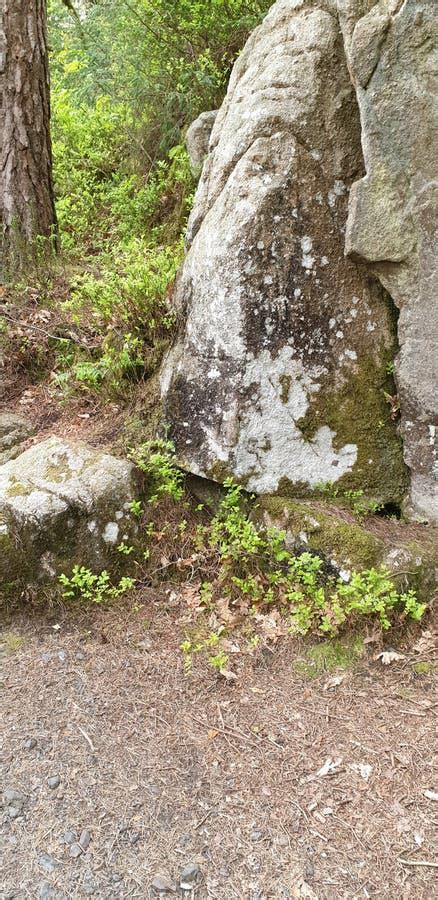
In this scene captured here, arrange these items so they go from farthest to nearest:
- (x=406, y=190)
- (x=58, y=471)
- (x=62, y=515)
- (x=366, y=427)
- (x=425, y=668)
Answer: (x=58, y=471) < (x=366, y=427) < (x=62, y=515) < (x=406, y=190) < (x=425, y=668)

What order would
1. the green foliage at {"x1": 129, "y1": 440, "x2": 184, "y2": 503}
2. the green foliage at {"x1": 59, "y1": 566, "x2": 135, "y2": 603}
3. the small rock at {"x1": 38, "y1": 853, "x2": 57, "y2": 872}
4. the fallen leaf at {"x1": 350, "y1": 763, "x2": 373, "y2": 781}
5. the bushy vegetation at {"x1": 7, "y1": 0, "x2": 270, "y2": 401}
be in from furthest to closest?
the bushy vegetation at {"x1": 7, "y1": 0, "x2": 270, "y2": 401} < the green foliage at {"x1": 129, "y1": 440, "x2": 184, "y2": 503} < the green foliage at {"x1": 59, "y1": 566, "x2": 135, "y2": 603} < the fallen leaf at {"x1": 350, "y1": 763, "x2": 373, "y2": 781} < the small rock at {"x1": 38, "y1": 853, "x2": 57, "y2": 872}

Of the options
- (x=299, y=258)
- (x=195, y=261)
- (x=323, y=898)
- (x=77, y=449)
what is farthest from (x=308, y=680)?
(x=195, y=261)

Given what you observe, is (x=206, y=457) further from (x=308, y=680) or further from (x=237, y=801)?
(x=237, y=801)

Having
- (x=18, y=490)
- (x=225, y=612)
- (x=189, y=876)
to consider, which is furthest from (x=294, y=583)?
A: (x=18, y=490)

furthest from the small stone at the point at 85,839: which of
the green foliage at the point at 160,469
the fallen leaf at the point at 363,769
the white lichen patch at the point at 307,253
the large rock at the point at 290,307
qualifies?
the white lichen patch at the point at 307,253

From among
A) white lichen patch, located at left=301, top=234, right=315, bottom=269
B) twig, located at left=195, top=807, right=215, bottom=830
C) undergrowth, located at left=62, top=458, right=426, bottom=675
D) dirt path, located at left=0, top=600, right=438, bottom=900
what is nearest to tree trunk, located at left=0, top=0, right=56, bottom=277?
undergrowth, located at left=62, top=458, right=426, bottom=675

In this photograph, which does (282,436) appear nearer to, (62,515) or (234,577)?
(234,577)

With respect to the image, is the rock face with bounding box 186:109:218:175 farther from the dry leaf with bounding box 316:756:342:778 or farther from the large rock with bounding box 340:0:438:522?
the dry leaf with bounding box 316:756:342:778

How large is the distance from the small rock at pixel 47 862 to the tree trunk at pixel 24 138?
5932 millimetres

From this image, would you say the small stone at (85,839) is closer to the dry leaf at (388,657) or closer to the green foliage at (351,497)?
the dry leaf at (388,657)

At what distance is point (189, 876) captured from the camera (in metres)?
2.93

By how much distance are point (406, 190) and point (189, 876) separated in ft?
13.9

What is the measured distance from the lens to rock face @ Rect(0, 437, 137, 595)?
462 cm

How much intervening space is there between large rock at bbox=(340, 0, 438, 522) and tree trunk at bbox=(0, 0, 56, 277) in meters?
4.02
